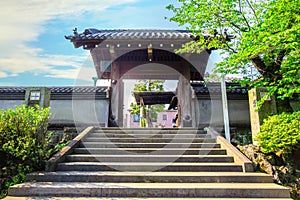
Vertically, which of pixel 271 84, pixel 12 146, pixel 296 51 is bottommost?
pixel 12 146

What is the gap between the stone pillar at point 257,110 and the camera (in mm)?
5992

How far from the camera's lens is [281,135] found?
5.02m

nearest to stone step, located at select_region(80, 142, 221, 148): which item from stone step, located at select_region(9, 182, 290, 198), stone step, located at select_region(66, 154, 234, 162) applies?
stone step, located at select_region(66, 154, 234, 162)

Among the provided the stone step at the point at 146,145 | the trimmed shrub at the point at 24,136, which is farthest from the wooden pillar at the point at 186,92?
the trimmed shrub at the point at 24,136

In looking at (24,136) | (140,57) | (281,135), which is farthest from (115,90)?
(281,135)

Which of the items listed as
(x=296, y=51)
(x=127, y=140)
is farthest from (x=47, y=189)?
(x=296, y=51)

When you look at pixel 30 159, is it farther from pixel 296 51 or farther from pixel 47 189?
pixel 296 51

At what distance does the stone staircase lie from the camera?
11.6 ft

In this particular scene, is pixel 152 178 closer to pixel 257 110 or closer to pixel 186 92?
pixel 257 110

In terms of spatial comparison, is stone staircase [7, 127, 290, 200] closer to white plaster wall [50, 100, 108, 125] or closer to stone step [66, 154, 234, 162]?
stone step [66, 154, 234, 162]

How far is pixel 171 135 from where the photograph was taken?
20.7ft

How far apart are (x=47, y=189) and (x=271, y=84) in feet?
20.3

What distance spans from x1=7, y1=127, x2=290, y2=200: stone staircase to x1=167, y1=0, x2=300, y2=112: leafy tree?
2.41 metres

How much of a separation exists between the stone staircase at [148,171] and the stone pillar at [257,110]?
125 cm
